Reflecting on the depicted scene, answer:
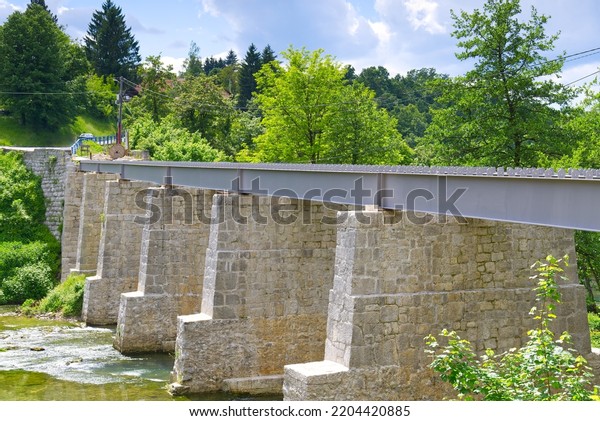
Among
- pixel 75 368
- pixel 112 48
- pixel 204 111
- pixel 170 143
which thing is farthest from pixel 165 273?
pixel 112 48

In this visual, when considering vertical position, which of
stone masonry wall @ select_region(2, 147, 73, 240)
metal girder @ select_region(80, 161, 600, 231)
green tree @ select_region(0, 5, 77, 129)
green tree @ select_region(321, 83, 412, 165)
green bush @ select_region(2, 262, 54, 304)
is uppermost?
green tree @ select_region(0, 5, 77, 129)

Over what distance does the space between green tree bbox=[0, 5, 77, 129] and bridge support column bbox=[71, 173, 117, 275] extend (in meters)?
31.1

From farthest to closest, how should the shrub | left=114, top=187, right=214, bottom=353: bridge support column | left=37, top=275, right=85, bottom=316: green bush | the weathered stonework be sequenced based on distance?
the weathered stonework
left=37, top=275, right=85, bottom=316: green bush
left=114, top=187, right=214, bottom=353: bridge support column
the shrub

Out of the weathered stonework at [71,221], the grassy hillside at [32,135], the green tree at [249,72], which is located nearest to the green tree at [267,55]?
the green tree at [249,72]

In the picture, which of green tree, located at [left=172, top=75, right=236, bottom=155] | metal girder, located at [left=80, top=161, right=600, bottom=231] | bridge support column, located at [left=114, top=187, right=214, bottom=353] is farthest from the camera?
green tree, located at [left=172, top=75, right=236, bottom=155]

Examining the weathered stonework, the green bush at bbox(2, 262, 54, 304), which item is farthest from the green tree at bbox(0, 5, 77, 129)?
the green bush at bbox(2, 262, 54, 304)

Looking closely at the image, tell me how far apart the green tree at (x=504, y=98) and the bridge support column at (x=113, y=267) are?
11.1 meters

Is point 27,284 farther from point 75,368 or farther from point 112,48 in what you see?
point 112,48

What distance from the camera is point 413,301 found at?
42.1ft

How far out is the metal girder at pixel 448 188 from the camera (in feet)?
31.7

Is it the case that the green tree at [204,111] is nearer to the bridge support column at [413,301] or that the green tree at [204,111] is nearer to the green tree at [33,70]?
the green tree at [33,70]

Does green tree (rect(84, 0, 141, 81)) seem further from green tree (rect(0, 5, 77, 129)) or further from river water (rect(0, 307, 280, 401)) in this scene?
river water (rect(0, 307, 280, 401))

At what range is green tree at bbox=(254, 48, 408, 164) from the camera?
36.6m

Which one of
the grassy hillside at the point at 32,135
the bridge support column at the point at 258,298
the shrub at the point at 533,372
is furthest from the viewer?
the grassy hillside at the point at 32,135
